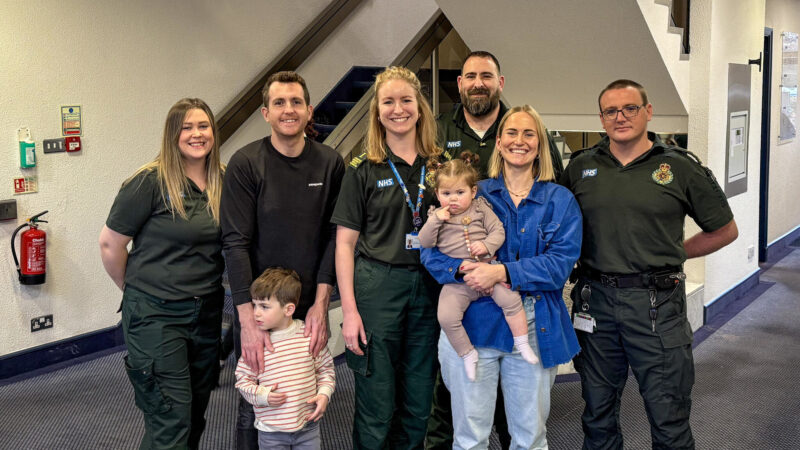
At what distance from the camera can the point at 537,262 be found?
247 cm

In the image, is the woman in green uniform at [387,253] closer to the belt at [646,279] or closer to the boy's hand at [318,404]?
the boy's hand at [318,404]

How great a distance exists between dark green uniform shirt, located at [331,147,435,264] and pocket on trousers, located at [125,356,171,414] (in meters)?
0.86

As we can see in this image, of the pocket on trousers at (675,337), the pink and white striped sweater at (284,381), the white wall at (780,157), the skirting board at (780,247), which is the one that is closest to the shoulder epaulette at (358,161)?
the pink and white striped sweater at (284,381)

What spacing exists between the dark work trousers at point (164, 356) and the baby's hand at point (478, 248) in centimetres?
102

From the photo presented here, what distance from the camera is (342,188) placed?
2666mm

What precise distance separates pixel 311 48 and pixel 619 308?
15.0ft

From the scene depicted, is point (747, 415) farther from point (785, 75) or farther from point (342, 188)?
point (785, 75)

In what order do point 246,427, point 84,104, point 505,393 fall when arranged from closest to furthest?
1. point 505,393
2. point 246,427
3. point 84,104

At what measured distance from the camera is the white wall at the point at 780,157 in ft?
25.0

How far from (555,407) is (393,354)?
1.65 m

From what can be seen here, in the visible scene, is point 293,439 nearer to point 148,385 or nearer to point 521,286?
point 148,385

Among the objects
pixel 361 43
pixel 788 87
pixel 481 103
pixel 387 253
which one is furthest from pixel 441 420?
pixel 788 87

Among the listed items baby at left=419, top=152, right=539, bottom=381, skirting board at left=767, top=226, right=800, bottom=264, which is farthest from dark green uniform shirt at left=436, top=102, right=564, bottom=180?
skirting board at left=767, top=226, right=800, bottom=264

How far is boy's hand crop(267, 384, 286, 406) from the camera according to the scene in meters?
2.58
